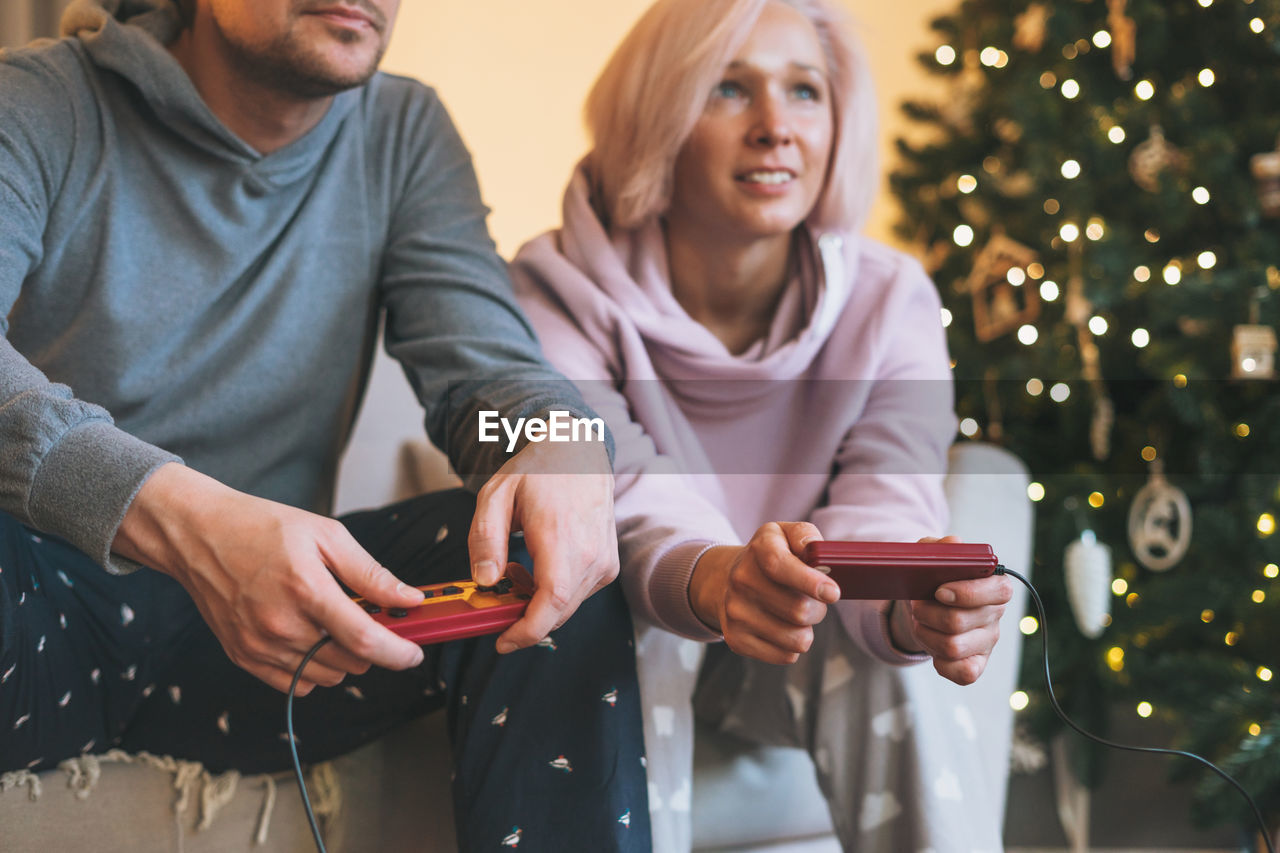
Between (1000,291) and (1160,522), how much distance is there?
1.53 feet

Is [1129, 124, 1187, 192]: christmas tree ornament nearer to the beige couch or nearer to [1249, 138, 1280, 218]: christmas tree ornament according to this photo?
[1249, 138, 1280, 218]: christmas tree ornament

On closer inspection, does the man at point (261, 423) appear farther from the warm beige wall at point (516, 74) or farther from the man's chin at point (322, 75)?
the warm beige wall at point (516, 74)

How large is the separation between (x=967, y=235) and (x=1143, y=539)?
62 cm

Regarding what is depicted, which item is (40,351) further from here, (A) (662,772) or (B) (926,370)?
(B) (926,370)

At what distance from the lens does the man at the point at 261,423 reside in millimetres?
584

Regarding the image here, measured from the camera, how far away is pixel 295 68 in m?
0.82

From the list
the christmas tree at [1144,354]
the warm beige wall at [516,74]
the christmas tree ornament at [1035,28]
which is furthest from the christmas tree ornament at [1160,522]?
the warm beige wall at [516,74]

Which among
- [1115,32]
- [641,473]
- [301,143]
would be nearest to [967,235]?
[1115,32]

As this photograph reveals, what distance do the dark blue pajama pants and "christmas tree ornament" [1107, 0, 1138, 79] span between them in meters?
1.31

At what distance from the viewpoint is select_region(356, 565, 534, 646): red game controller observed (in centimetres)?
58

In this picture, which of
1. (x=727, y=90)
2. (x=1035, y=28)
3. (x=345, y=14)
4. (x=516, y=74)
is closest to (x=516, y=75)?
(x=516, y=74)

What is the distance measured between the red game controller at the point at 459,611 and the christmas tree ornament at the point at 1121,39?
140 cm

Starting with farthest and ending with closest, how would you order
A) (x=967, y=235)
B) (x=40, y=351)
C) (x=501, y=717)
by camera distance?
1. (x=967, y=235)
2. (x=40, y=351)
3. (x=501, y=717)

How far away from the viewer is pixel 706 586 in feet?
2.37
